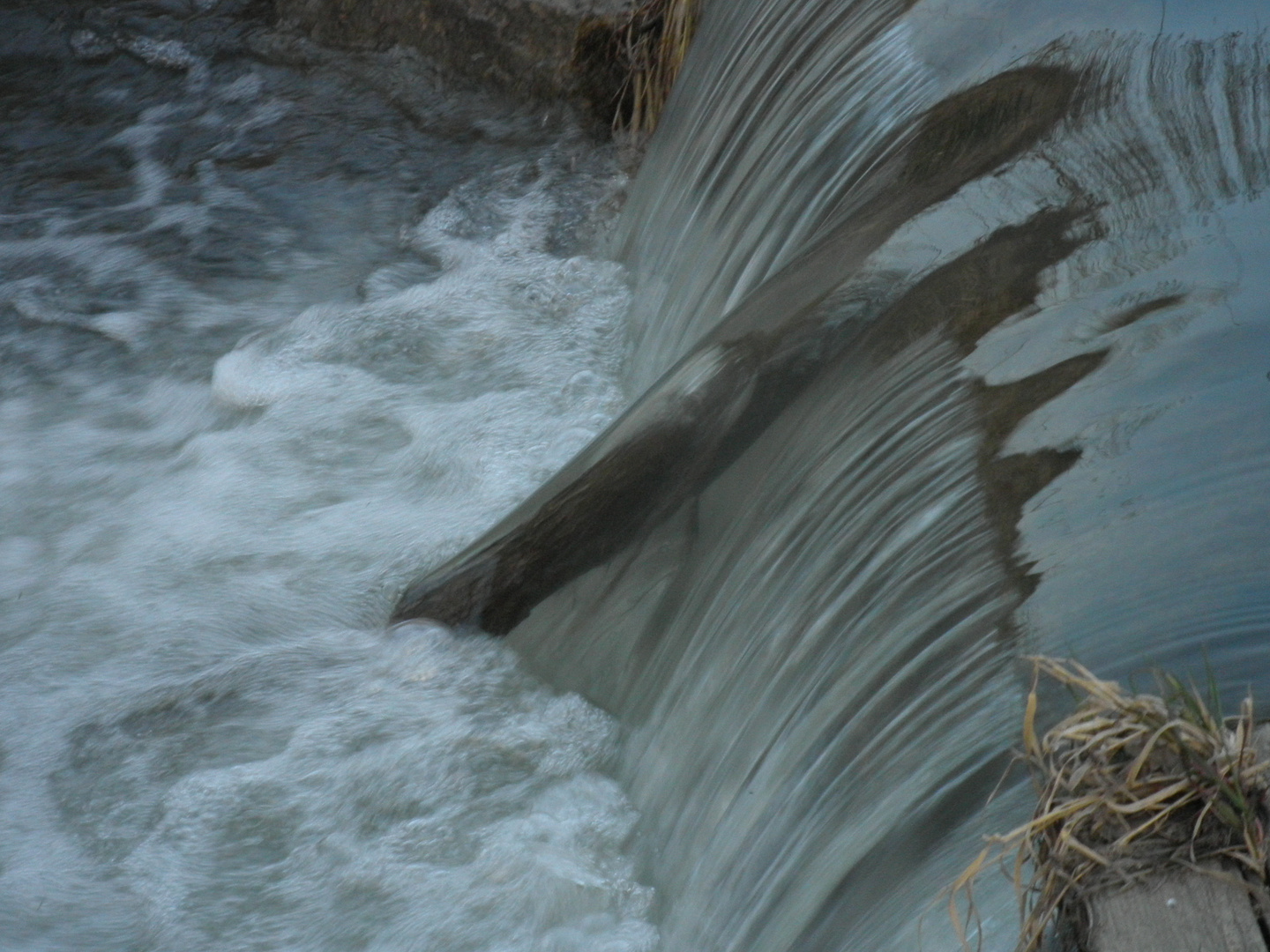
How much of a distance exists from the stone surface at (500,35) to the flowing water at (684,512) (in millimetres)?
694

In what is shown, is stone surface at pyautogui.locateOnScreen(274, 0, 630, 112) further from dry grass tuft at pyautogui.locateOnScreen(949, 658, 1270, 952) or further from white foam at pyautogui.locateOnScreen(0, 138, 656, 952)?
dry grass tuft at pyautogui.locateOnScreen(949, 658, 1270, 952)

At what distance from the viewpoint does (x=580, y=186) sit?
5055mm

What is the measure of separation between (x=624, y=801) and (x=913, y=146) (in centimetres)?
155

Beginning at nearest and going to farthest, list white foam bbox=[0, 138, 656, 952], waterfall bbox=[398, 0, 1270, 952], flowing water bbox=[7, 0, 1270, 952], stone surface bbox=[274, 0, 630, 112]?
1. waterfall bbox=[398, 0, 1270, 952]
2. flowing water bbox=[7, 0, 1270, 952]
3. white foam bbox=[0, 138, 656, 952]
4. stone surface bbox=[274, 0, 630, 112]

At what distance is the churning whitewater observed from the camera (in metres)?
2.56

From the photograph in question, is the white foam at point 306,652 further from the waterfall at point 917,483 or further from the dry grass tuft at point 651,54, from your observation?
the dry grass tuft at point 651,54

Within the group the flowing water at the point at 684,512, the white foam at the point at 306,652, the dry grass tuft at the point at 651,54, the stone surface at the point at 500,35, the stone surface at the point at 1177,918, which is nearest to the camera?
the stone surface at the point at 1177,918

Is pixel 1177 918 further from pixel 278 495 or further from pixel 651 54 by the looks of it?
pixel 651 54

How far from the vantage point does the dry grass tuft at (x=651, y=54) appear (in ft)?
15.9

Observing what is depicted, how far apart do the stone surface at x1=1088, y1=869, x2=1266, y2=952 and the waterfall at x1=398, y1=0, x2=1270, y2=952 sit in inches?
13.1

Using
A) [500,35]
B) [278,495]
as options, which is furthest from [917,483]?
[500,35]

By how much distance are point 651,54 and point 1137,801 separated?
4.28m

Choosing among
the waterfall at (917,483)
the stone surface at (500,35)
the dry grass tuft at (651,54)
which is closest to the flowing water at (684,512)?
the waterfall at (917,483)

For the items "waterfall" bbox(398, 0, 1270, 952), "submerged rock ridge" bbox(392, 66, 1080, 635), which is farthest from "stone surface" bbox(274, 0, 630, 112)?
"submerged rock ridge" bbox(392, 66, 1080, 635)
